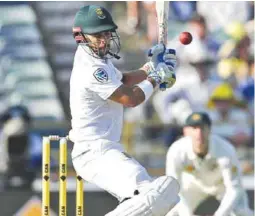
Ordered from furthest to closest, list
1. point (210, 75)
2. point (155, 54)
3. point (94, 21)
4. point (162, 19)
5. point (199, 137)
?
point (210, 75)
point (199, 137)
point (162, 19)
point (155, 54)
point (94, 21)

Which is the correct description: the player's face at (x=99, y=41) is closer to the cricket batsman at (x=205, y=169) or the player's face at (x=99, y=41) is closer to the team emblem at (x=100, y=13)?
the team emblem at (x=100, y=13)

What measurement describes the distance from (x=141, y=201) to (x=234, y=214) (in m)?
1.83

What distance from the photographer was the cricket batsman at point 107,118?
4688mm

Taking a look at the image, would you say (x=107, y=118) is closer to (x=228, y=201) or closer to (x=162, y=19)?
(x=162, y=19)

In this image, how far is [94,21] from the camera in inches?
187

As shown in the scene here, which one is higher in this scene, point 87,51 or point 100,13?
point 100,13

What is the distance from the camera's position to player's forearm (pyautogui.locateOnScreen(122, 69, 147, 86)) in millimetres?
5160

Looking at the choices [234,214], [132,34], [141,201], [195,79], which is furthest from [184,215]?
[132,34]

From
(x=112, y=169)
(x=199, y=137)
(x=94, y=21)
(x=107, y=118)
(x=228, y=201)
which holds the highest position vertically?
(x=94, y=21)

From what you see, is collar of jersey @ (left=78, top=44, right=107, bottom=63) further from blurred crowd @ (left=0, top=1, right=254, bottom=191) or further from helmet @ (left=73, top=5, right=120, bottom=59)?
blurred crowd @ (left=0, top=1, right=254, bottom=191)

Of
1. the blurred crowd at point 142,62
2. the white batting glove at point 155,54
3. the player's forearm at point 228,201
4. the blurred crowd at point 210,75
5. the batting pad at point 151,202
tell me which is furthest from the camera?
the blurred crowd at point 210,75

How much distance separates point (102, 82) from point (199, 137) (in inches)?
72.2

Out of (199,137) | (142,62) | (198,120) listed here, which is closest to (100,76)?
(198,120)

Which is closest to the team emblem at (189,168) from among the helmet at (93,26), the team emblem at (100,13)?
the helmet at (93,26)
